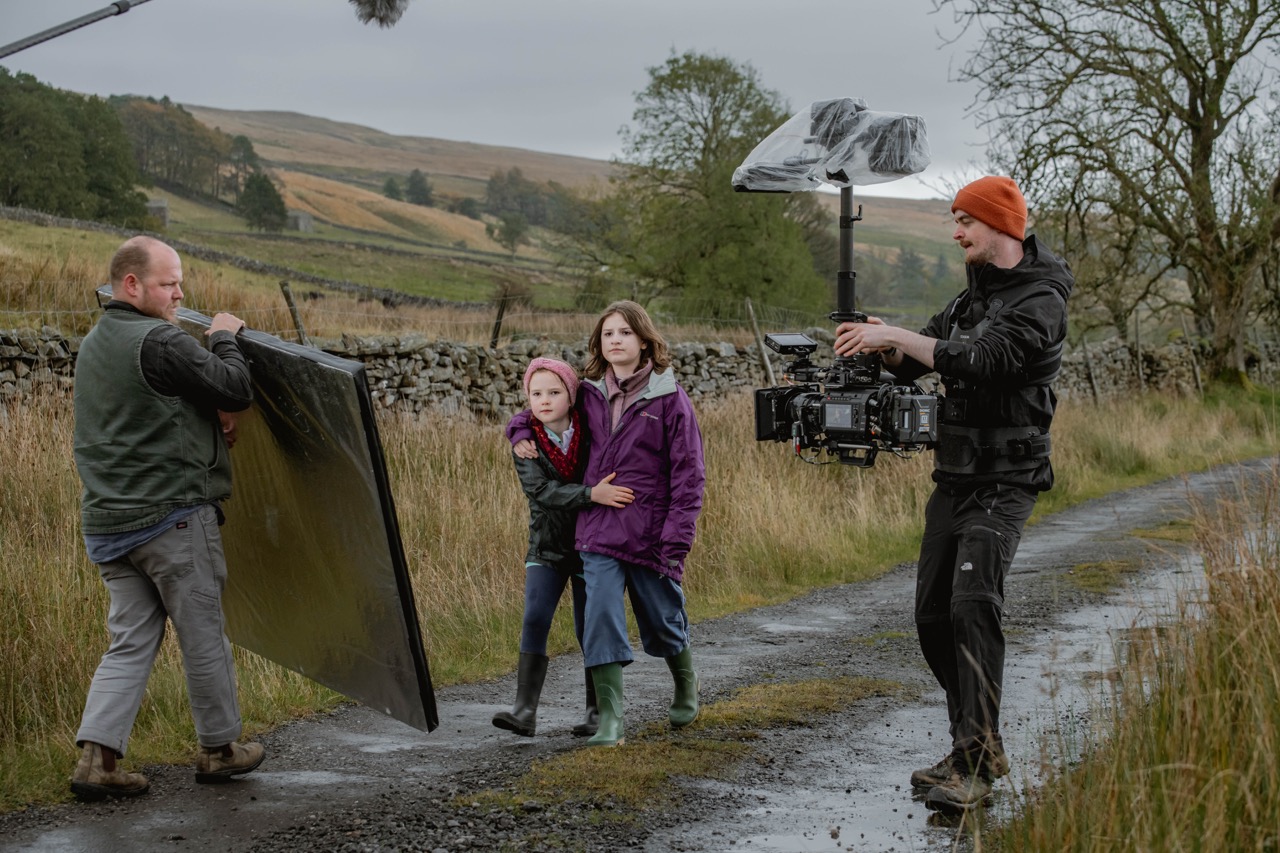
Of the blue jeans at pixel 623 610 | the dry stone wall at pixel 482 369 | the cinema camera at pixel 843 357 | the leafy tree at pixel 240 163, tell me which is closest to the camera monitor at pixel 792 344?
the cinema camera at pixel 843 357

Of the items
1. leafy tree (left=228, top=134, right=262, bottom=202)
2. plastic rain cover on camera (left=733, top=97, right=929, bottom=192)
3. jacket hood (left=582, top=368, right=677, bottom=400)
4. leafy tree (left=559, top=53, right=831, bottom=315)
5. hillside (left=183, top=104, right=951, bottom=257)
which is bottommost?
jacket hood (left=582, top=368, right=677, bottom=400)

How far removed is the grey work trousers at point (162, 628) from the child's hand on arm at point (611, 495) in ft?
4.41

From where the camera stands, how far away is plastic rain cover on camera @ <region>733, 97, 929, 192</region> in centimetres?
504

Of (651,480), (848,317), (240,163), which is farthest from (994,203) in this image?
(240,163)

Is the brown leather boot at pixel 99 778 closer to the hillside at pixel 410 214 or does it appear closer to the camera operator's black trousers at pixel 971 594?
the camera operator's black trousers at pixel 971 594

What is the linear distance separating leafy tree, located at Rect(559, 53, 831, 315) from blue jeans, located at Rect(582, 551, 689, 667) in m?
31.5

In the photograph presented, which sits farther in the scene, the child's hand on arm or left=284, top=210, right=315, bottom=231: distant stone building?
left=284, top=210, right=315, bottom=231: distant stone building

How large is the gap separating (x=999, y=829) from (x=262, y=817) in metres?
2.28

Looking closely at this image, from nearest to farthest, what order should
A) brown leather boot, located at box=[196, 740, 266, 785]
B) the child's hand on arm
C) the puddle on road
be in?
1. the puddle on road
2. brown leather boot, located at box=[196, 740, 266, 785]
3. the child's hand on arm

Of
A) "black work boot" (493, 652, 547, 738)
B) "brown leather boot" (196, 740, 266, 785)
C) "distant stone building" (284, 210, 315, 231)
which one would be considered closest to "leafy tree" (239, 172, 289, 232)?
"distant stone building" (284, 210, 315, 231)

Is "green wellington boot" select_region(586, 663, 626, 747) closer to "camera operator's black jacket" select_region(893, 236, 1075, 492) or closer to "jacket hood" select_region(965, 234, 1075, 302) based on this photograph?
"camera operator's black jacket" select_region(893, 236, 1075, 492)

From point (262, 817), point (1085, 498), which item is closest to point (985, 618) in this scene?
point (262, 817)

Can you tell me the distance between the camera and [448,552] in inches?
312

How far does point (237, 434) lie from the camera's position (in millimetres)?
4809
